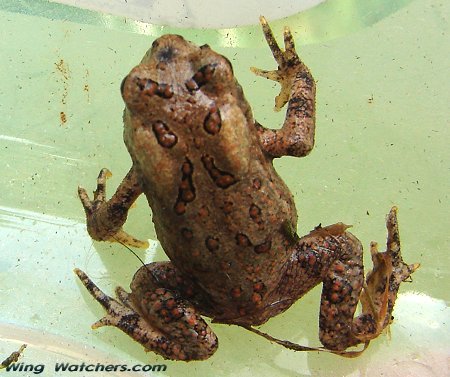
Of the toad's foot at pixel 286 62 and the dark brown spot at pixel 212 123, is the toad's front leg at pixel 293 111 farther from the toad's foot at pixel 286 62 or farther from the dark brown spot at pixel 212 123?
the dark brown spot at pixel 212 123

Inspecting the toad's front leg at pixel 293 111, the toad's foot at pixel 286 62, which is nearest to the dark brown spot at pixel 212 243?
the toad's front leg at pixel 293 111

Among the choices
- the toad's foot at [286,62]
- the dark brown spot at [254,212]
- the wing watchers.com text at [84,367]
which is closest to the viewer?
the dark brown spot at [254,212]

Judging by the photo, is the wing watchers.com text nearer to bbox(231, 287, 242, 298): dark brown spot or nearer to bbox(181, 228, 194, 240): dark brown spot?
bbox(231, 287, 242, 298): dark brown spot

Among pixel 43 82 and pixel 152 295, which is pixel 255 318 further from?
pixel 43 82

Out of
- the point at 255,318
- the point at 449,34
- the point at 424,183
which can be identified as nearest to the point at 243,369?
the point at 255,318

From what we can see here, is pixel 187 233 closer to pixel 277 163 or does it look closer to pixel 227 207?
pixel 227 207

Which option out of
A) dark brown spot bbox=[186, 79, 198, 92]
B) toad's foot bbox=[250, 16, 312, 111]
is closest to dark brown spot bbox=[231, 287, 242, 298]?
dark brown spot bbox=[186, 79, 198, 92]
